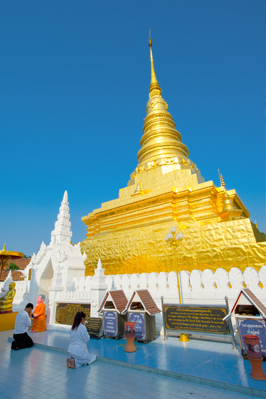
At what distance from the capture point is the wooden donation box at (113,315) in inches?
268

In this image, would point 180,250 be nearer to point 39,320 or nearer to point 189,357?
point 189,357

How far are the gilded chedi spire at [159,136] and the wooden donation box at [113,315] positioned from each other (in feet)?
40.4

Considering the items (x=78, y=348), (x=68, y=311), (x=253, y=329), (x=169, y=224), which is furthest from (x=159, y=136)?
(x=78, y=348)

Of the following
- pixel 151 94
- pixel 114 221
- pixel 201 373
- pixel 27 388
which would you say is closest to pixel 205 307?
pixel 201 373

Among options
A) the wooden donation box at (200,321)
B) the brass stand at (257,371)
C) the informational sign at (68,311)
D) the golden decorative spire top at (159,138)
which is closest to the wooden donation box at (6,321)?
the informational sign at (68,311)

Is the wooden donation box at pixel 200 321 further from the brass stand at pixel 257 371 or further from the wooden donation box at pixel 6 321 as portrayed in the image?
the wooden donation box at pixel 6 321

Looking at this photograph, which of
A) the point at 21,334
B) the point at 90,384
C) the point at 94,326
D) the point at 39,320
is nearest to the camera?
the point at 90,384

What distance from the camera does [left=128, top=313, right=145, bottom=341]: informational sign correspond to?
6332 millimetres

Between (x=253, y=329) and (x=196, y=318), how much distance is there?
1.46 metres

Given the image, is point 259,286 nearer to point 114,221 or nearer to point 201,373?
point 201,373

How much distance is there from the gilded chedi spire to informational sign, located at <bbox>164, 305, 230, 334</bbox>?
12.8 metres

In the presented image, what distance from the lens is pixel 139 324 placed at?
6.47m

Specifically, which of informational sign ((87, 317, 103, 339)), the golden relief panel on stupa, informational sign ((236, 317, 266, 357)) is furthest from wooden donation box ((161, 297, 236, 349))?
informational sign ((87, 317, 103, 339))

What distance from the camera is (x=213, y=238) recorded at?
10227mm
